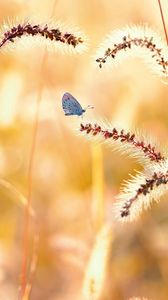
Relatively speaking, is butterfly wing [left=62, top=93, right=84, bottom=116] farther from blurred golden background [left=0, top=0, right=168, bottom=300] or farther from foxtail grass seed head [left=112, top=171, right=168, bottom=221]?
blurred golden background [left=0, top=0, right=168, bottom=300]

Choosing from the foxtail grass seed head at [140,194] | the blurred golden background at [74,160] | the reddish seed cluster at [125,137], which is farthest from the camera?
the blurred golden background at [74,160]

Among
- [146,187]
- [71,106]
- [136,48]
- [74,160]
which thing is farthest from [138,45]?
[74,160]

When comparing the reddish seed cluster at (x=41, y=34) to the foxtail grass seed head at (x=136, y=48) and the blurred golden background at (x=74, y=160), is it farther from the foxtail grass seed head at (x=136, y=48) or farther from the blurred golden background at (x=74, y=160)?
the blurred golden background at (x=74, y=160)

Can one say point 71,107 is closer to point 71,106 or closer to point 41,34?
point 71,106

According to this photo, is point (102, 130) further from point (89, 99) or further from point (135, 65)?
point (135, 65)

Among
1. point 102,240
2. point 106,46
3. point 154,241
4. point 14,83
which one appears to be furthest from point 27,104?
point 106,46

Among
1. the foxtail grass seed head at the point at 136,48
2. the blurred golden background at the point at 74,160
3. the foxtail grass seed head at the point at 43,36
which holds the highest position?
the foxtail grass seed head at the point at 43,36

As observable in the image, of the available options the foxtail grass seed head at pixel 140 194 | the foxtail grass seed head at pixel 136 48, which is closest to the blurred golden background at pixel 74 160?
the foxtail grass seed head at pixel 136 48

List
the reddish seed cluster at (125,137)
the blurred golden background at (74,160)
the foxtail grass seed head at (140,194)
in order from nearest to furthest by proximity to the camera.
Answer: the foxtail grass seed head at (140,194)
the reddish seed cluster at (125,137)
the blurred golden background at (74,160)
